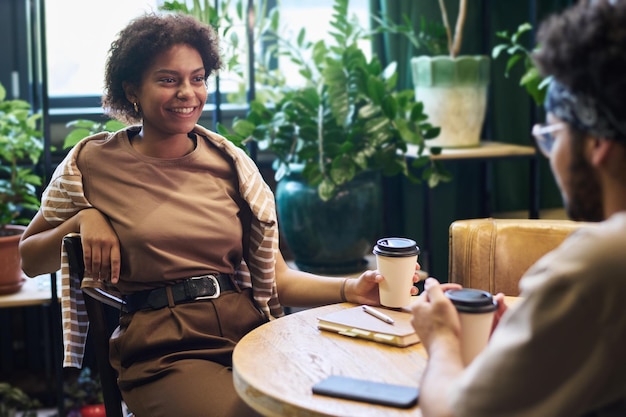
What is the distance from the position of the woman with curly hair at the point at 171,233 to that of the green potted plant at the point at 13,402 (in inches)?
41.3

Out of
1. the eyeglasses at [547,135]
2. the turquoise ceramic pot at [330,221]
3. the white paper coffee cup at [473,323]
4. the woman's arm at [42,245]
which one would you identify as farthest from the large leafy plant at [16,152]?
the eyeglasses at [547,135]

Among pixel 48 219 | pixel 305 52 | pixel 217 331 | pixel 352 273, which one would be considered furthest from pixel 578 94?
pixel 305 52

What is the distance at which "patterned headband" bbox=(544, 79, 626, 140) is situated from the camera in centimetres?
96

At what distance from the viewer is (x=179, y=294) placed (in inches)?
68.4

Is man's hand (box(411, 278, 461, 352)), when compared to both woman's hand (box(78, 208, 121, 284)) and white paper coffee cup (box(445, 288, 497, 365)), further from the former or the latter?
woman's hand (box(78, 208, 121, 284))

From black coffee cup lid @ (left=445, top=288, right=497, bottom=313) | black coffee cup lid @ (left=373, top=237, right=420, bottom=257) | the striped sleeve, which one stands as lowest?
black coffee cup lid @ (left=445, top=288, right=497, bottom=313)

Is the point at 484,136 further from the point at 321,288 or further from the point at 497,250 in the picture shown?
the point at 321,288

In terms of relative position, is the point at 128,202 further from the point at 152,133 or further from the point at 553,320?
the point at 553,320

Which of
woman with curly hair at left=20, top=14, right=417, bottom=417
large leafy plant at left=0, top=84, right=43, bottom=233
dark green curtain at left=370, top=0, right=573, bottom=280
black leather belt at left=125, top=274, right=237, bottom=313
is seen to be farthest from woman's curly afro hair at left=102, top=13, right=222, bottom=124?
dark green curtain at left=370, top=0, right=573, bottom=280

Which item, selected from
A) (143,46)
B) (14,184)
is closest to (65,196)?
(143,46)

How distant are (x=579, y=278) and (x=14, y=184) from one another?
82.3 inches

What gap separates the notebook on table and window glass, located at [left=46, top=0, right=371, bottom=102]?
164 cm

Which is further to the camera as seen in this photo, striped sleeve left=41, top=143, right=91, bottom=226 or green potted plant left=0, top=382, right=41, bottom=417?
green potted plant left=0, top=382, right=41, bottom=417

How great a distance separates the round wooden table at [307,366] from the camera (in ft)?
3.86
